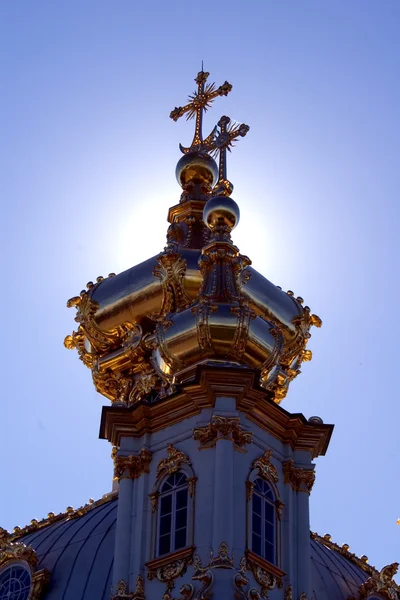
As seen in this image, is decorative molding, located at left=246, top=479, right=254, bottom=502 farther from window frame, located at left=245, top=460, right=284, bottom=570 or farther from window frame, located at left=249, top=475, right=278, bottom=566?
window frame, located at left=249, top=475, right=278, bottom=566

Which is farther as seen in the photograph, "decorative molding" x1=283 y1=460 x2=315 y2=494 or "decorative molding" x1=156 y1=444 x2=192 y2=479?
"decorative molding" x1=283 y1=460 x2=315 y2=494

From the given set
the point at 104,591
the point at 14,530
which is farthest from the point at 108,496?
the point at 104,591

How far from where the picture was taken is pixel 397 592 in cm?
3675

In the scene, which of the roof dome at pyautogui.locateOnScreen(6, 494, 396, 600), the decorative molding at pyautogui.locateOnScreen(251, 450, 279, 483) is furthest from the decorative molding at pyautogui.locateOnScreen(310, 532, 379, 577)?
the decorative molding at pyautogui.locateOnScreen(251, 450, 279, 483)

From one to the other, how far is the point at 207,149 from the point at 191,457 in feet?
38.1

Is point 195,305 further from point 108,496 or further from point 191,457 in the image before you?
point 108,496

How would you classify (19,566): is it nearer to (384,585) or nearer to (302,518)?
(302,518)

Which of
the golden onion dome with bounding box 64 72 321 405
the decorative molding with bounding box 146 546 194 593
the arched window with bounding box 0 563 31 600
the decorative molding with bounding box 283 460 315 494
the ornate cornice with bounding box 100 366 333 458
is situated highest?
the golden onion dome with bounding box 64 72 321 405

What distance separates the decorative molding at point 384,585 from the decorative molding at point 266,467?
4.28 meters

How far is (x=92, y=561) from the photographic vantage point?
3553 cm

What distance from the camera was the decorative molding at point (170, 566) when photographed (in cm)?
3142

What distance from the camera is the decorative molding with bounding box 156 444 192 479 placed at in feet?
108

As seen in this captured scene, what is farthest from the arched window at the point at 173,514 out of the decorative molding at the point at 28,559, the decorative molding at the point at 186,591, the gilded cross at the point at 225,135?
the gilded cross at the point at 225,135

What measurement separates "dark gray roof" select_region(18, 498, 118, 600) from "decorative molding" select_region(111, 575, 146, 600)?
7.52 feet
